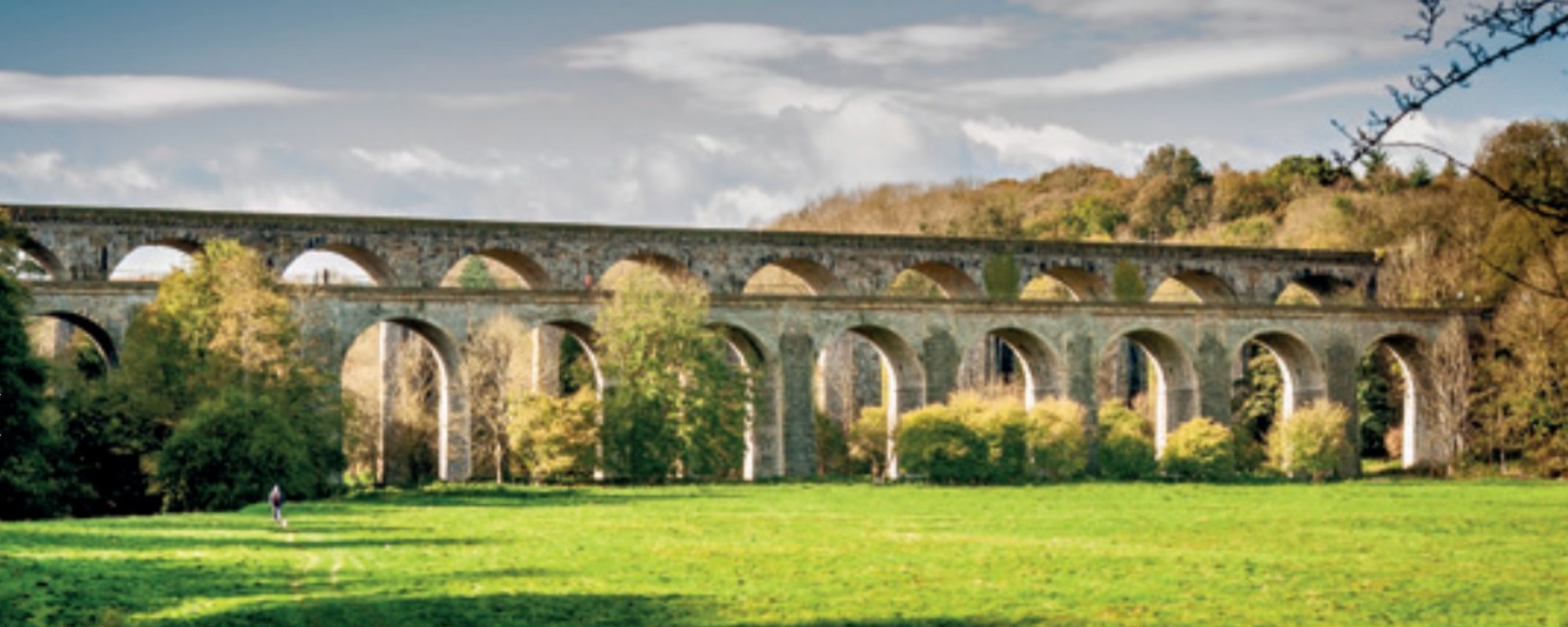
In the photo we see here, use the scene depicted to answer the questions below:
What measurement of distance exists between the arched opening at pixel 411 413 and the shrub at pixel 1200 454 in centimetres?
2175

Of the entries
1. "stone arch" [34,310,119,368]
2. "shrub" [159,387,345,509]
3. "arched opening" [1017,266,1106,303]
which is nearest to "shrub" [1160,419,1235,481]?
"arched opening" [1017,266,1106,303]

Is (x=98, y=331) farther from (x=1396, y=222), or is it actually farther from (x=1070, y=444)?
(x=1396, y=222)

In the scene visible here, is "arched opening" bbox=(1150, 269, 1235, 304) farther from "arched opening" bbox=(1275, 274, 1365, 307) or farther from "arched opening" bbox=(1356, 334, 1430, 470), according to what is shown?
"arched opening" bbox=(1356, 334, 1430, 470)

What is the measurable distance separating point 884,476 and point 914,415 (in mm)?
3675

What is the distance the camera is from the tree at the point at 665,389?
54000 millimetres

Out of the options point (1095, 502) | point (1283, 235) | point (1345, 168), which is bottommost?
point (1095, 502)

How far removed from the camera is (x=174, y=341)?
152 feet

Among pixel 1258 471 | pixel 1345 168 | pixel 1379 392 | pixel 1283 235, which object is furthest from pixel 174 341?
pixel 1283 235

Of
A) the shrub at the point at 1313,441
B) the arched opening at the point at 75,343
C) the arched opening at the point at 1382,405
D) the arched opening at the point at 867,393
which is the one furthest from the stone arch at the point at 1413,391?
the arched opening at the point at 75,343

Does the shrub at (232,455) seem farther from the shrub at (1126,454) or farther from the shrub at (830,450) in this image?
the shrub at (1126,454)

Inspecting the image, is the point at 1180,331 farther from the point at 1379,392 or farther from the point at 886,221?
the point at 886,221

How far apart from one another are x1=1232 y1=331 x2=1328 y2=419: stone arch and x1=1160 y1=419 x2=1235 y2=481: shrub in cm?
697

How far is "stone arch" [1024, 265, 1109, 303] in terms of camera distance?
7425 centimetres

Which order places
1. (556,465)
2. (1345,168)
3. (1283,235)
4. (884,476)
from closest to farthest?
(1345,168), (556,465), (884,476), (1283,235)
